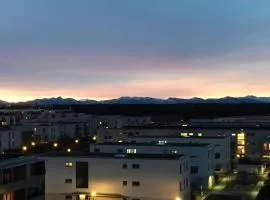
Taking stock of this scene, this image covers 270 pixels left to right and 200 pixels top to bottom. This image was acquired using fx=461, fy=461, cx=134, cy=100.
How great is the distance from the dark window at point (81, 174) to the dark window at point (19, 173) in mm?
2497

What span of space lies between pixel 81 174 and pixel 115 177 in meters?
1.65

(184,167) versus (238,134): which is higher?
(238,134)

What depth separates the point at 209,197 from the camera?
68.5 feet

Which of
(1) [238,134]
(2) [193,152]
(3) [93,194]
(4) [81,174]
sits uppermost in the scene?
(1) [238,134]

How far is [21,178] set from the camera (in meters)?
21.2

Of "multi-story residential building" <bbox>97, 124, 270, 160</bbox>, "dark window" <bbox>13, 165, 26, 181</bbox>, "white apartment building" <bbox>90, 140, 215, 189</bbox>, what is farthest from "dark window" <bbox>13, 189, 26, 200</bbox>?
"multi-story residential building" <bbox>97, 124, 270, 160</bbox>

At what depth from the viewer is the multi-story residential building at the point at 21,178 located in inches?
790

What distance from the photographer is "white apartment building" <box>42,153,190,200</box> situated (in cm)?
2083

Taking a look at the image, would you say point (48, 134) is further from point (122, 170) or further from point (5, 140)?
point (122, 170)

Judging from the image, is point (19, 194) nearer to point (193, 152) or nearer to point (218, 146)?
point (193, 152)

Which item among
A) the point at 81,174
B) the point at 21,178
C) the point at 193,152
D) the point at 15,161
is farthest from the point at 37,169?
the point at 193,152

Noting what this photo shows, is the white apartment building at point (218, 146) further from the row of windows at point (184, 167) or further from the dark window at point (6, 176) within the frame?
the dark window at point (6, 176)

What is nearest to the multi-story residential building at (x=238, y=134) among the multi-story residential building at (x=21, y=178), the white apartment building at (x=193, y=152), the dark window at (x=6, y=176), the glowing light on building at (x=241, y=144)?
the glowing light on building at (x=241, y=144)

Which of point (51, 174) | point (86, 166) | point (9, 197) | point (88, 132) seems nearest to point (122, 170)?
point (86, 166)
